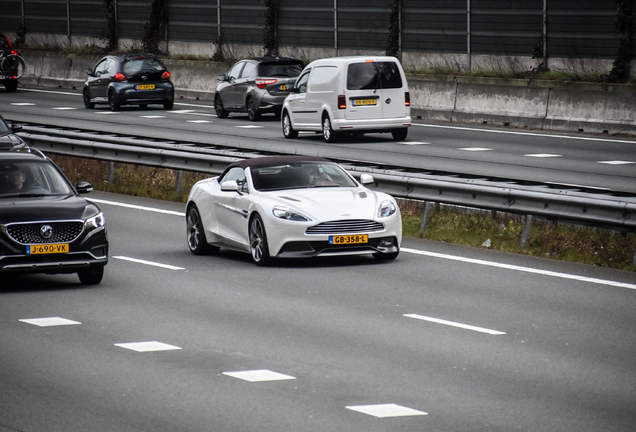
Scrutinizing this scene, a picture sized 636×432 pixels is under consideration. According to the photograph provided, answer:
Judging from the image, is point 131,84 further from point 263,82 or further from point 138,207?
point 138,207

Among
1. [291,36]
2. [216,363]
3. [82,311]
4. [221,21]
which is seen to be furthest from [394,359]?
[221,21]

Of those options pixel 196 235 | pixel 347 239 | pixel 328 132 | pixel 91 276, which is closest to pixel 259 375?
pixel 91 276

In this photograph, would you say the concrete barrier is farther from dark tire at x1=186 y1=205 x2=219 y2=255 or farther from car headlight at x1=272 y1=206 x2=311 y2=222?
car headlight at x1=272 y1=206 x2=311 y2=222

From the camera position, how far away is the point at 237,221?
50.6 ft

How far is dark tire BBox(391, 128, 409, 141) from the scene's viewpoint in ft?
95.5

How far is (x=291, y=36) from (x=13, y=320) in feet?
107

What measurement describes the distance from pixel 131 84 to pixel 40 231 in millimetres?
26001

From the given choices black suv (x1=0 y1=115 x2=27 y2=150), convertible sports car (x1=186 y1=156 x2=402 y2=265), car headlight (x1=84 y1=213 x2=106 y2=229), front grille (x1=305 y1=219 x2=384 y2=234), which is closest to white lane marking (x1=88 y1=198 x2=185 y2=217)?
black suv (x1=0 y1=115 x2=27 y2=150)

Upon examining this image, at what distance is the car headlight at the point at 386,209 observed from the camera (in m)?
14.8

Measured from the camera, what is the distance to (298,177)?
1570cm

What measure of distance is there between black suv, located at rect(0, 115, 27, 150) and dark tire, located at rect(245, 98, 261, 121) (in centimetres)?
1243

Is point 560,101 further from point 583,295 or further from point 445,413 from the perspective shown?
point 445,413

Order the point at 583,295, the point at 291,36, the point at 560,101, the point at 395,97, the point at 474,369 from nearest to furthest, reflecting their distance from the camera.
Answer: the point at 474,369 < the point at 583,295 < the point at 395,97 < the point at 560,101 < the point at 291,36

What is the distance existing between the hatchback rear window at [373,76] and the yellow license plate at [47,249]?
15949 millimetres
